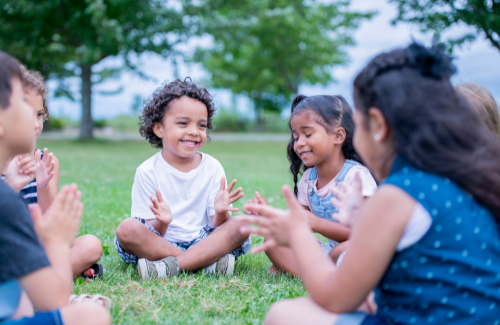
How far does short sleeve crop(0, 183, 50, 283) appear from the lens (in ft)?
4.31

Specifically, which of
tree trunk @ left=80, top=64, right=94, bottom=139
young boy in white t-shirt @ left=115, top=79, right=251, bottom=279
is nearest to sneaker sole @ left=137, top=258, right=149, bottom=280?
young boy in white t-shirt @ left=115, top=79, right=251, bottom=279

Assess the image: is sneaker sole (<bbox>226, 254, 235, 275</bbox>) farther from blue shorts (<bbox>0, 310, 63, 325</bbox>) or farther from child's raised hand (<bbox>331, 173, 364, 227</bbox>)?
blue shorts (<bbox>0, 310, 63, 325</bbox>)

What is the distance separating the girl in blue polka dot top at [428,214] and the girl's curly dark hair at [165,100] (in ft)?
6.22

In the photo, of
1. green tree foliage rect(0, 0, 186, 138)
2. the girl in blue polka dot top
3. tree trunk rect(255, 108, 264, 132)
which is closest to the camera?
the girl in blue polka dot top

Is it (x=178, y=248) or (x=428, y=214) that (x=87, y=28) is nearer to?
(x=178, y=248)

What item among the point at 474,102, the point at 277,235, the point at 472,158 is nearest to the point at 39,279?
the point at 277,235

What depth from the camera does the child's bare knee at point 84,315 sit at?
1.39 meters

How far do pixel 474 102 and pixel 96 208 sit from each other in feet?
12.8

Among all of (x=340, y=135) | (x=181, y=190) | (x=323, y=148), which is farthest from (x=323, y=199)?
(x=181, y=190)

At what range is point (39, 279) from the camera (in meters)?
1.34

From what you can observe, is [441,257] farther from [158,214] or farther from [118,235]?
[118,235]

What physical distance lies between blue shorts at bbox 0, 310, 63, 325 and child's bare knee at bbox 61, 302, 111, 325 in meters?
0.02

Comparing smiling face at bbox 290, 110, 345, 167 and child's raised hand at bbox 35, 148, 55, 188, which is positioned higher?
smiling face at bbox 290, 110, 345, 167

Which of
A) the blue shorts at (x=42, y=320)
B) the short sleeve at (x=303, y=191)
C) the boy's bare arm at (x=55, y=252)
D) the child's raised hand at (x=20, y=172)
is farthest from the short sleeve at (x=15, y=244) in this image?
the short sleeve at (x=303, y=191)
